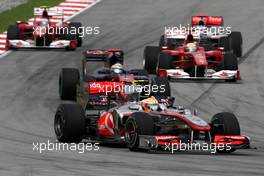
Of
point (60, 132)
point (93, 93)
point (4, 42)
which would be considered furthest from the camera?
point (4, 42)

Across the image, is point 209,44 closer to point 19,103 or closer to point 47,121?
point 19,103

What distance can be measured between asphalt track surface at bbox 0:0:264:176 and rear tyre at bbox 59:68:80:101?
336 mm

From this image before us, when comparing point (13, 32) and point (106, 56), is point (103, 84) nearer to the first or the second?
point (106, 56)

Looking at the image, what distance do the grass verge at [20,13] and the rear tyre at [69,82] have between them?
49.2 feet

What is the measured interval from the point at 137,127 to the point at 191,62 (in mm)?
15167

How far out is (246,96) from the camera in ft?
104

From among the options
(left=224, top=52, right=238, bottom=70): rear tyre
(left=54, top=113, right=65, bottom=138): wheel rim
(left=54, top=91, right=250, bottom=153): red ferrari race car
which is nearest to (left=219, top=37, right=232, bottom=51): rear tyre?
(left=224, top=52, right=238, bottom=70): rear tyre

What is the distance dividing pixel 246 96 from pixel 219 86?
199cm

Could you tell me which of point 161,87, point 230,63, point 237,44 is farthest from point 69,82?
point 237,44

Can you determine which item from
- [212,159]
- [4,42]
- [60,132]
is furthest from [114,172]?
[4,42]

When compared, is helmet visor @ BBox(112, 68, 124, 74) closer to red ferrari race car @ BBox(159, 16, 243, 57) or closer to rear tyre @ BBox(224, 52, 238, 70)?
rear tyre @ BBox(224, 52, 238, 70)

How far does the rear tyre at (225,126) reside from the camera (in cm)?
2089

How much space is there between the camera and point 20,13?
4838 centimetres

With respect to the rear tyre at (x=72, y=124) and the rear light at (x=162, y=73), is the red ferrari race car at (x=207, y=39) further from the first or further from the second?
the rear tyre at (x=72, y=124)
